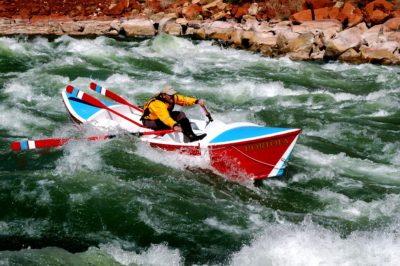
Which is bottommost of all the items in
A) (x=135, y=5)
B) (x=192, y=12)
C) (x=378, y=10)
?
→ (x=192, y=12)

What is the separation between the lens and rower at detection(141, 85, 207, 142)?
24.2 ft

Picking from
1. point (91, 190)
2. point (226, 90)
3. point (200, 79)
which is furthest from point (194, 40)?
point (91, 190)

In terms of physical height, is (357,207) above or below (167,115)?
below

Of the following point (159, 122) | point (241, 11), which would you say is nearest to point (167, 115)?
point (159, 122)

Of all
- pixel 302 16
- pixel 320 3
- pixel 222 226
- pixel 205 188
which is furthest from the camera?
pixel 320 3

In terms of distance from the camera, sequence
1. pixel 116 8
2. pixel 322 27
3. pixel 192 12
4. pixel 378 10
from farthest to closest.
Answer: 1. pixel 116 8
2. pixel 192 12
3. pixel 378 10
4. pixel 322 27

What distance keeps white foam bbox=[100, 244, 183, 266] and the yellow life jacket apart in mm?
2329

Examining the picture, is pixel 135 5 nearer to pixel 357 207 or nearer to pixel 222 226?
pixel 357 207

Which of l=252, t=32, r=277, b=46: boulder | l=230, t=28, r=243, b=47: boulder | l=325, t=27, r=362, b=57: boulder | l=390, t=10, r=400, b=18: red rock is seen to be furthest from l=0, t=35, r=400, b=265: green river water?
l=230, t=28, r=243, b=47: boulder

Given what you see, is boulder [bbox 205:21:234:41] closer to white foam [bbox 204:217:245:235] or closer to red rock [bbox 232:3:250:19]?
red rock [bbox 232:3:250:19]

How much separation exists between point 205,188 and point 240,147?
2.20 ft

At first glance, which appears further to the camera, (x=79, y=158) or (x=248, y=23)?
(x=248, y=23)

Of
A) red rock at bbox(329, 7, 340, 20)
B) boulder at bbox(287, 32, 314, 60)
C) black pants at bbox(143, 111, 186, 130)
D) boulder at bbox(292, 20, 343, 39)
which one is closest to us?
black pants at bbox(143, 111, 186, 130)

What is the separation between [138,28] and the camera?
59.6 feet
